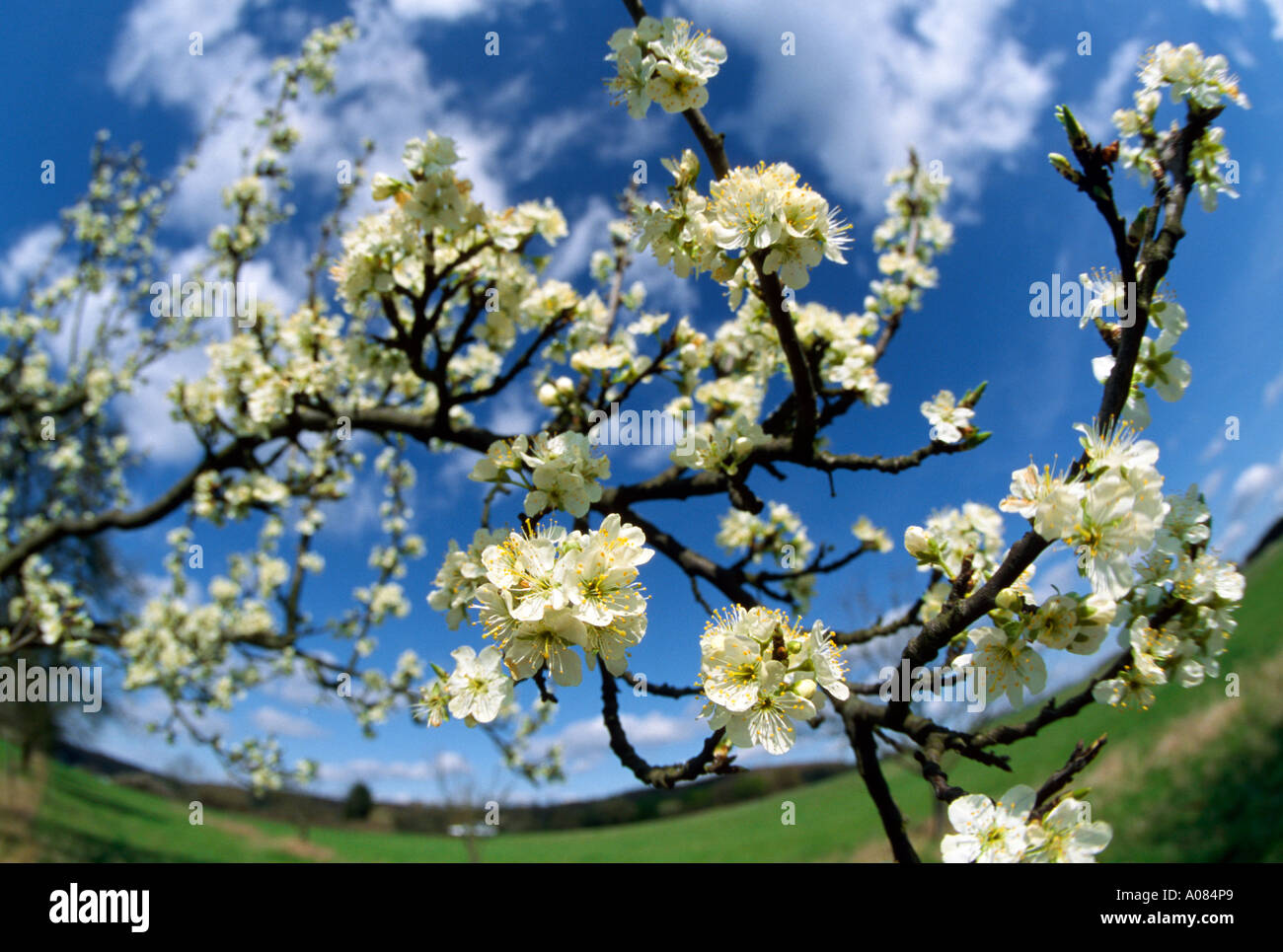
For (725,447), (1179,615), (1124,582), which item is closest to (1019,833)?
(1124,582)

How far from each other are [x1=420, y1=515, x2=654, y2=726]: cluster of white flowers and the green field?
94 cm

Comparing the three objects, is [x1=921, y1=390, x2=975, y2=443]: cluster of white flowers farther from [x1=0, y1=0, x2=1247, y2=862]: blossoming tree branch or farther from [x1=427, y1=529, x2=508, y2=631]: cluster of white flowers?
[x1=427, y1=529, x2=508, y2=631]: cluster of white flowers

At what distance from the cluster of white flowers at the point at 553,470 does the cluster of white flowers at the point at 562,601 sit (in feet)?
0.59

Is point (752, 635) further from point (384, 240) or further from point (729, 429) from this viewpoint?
point (384, 240)

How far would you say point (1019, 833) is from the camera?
1313 mm

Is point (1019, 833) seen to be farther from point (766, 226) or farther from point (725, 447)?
point (766, 226)

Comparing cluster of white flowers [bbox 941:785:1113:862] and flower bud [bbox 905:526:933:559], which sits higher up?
flower bud [bbox 905:526:933:559]

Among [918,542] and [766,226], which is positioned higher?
[766,226]

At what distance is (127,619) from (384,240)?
6889 millimetres

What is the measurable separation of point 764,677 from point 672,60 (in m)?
1.75

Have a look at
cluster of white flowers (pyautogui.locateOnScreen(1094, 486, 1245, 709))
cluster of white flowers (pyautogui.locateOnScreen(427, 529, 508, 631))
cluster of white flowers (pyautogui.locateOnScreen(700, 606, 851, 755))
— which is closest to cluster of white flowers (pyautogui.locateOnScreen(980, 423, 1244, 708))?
cluster of white flowers (pyautogui.locateOnScreen(1094, 486, 1245, 709))

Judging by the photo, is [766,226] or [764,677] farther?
[766,226]

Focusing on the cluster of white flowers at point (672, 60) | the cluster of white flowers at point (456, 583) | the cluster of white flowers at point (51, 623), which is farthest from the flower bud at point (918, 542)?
the cluster of white flowers at point (51, 623)

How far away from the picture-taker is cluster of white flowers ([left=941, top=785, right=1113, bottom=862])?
1303mm
